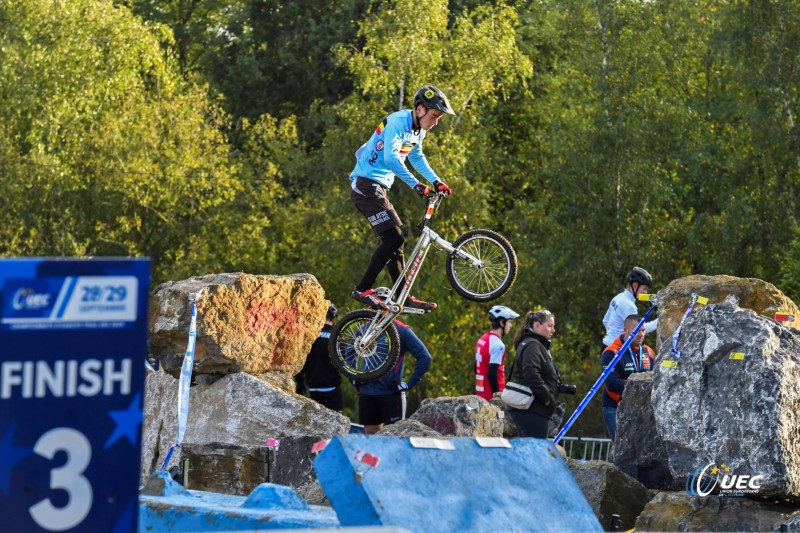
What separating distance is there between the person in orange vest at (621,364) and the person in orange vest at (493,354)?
903 millimetres

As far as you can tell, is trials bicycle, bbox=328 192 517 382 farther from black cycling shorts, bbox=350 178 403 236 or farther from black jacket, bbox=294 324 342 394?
black jacket, bbox=294 324 342 394

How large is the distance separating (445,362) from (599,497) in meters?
17.5

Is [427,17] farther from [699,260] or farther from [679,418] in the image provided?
[679,418]

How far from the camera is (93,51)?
1281 inches

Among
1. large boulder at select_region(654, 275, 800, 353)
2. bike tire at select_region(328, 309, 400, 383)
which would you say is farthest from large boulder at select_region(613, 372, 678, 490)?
bike tire at select_region(328, 309, 400, 383)

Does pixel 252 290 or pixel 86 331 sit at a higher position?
pixel 86 331

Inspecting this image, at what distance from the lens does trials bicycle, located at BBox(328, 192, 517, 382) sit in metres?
10.3

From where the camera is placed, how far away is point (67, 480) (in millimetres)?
3254

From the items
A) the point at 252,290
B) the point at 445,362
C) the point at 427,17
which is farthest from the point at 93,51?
the point at 252,290

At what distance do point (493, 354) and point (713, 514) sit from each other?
105 inches

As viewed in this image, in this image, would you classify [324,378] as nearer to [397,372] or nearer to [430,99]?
[397,372]

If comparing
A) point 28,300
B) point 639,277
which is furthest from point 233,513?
point 639,277

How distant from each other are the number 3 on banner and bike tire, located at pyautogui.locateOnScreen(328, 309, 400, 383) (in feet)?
23.0

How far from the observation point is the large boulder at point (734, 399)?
8.33m
